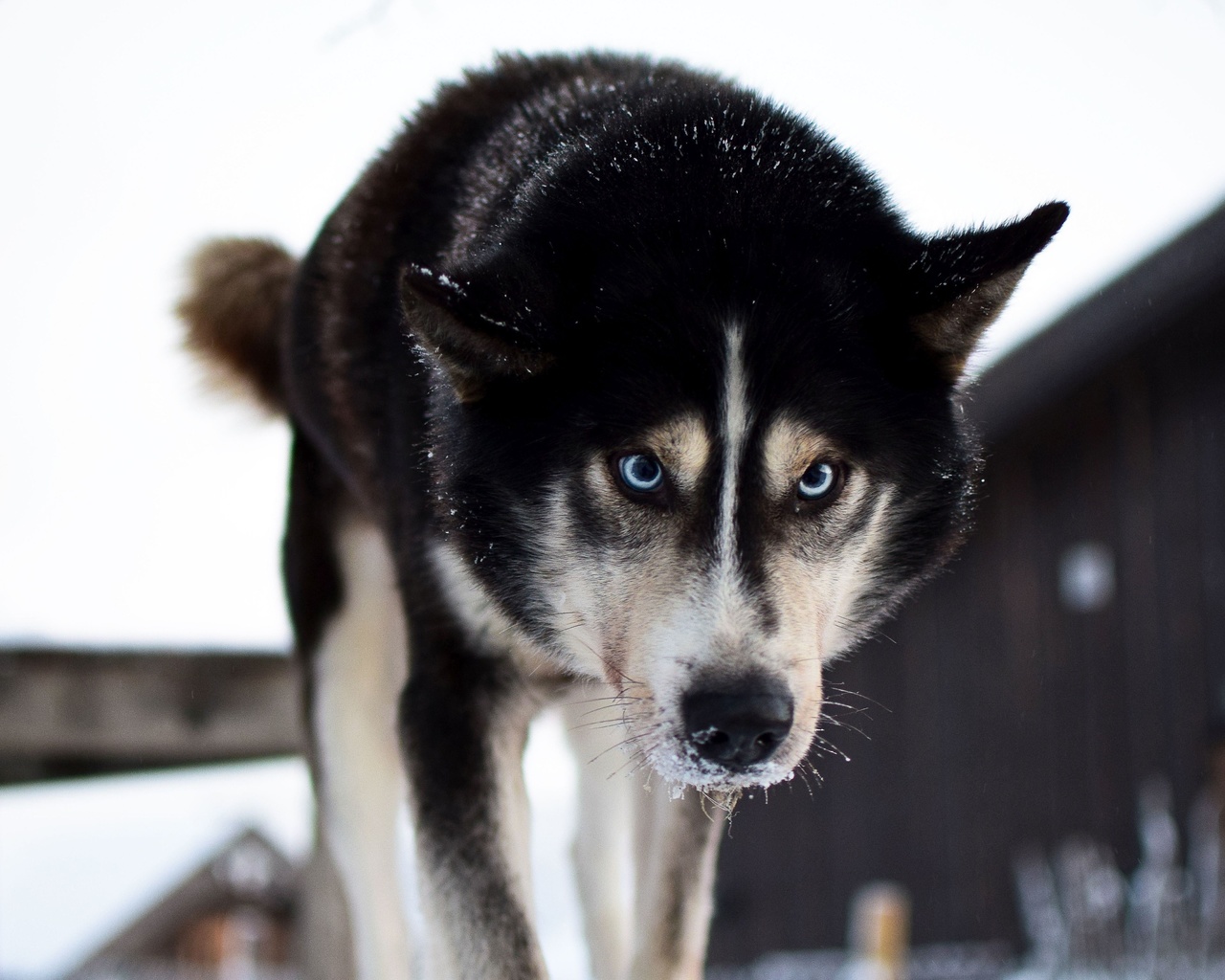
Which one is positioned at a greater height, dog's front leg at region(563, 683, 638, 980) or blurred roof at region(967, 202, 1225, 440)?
blurred roof at region(967, 202, 1225, 440)

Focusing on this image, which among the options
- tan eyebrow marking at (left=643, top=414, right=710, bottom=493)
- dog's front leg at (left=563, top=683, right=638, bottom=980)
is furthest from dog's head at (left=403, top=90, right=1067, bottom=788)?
dog's front leg at (left=563, top=683, right=638, bottom=980)

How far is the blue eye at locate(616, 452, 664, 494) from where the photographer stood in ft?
6.59

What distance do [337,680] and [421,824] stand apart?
0.81 meters

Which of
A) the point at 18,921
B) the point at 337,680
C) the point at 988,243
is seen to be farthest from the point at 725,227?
the point at 18,921

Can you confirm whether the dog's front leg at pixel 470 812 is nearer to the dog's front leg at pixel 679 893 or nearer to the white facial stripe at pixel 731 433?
the dog's front leg at pixel 679 893

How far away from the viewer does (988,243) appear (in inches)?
80.0

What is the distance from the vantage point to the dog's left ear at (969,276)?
199cm

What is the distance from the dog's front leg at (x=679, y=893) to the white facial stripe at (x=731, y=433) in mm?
829

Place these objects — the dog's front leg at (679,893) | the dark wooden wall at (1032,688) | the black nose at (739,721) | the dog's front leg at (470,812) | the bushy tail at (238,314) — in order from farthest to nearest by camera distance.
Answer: the dark wooden wall at (1032,688), the bushy tail at (238,314), the dog's front leg at (679,893), the dog's front leg at (470,812), the black nose at (739,721)

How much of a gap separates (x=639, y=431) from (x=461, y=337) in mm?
283

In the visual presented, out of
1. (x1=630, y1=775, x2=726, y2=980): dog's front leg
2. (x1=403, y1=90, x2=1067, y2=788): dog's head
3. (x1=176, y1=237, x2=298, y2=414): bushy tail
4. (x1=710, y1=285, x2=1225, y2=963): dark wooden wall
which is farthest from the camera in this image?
(x1=710, y1=285, x2=1225, y2=963): dark wooden wall

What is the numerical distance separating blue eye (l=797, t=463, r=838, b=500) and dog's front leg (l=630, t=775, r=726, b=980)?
797 millimetres

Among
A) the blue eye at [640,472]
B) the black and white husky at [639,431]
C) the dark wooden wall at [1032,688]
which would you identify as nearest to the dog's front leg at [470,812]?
the black and white husky at [639,431]

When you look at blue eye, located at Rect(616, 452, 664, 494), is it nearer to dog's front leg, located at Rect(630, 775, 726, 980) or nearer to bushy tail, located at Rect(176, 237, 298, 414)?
dog's front leg, located at Rect(630, 775, 726, 980)
